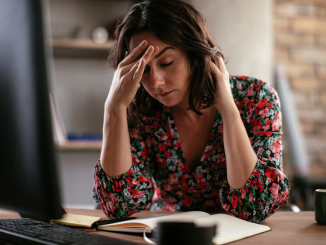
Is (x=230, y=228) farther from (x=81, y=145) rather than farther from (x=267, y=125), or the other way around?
(x=81, y=145)

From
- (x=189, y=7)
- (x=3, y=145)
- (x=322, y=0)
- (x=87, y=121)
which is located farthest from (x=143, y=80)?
(x=322, y=0)

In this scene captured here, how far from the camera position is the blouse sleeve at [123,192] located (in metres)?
1.07

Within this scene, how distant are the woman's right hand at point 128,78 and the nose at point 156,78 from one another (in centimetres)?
4

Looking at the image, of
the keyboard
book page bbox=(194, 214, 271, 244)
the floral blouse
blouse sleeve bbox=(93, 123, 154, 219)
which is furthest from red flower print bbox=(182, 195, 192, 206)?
the keyboard

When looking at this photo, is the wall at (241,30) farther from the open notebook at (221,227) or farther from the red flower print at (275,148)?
the open notebook at (221,227)

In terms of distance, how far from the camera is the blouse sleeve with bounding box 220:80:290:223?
0.95 meters

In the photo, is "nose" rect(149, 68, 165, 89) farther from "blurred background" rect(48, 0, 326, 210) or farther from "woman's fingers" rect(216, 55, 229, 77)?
"blurred background" rect(48, 0, 326, 210)

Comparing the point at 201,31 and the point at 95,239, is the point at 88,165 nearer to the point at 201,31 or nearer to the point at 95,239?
the point at 201,31

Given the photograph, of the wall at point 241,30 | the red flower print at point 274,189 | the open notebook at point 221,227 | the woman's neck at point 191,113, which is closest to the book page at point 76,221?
the open notebook at point 221,227

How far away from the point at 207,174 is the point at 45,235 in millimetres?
719

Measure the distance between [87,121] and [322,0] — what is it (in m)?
2.47

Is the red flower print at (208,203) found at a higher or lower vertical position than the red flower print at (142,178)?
lower

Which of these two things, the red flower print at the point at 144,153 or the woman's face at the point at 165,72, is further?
the red flower print at the point at 144,153

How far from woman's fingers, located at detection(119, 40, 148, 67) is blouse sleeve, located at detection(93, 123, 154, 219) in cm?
34
